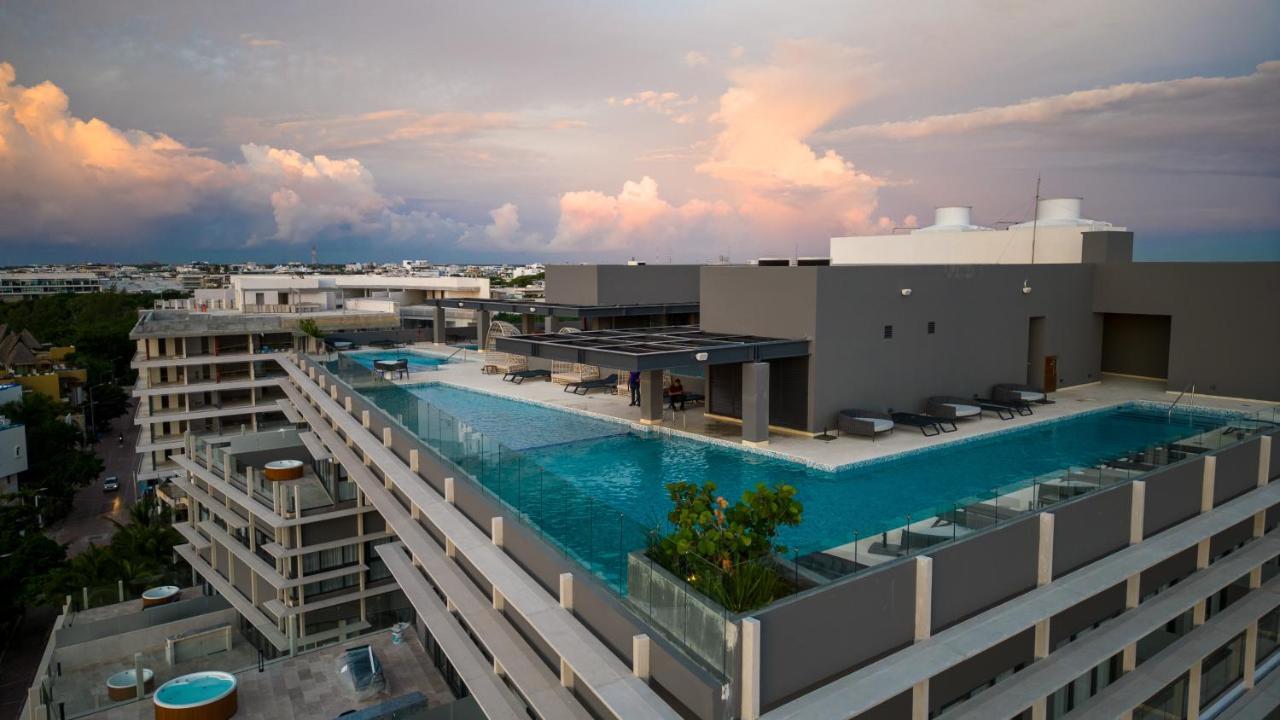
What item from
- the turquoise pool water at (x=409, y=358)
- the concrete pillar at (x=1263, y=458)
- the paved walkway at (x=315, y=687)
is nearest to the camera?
the concrete pillar at (x=1263, y=458)

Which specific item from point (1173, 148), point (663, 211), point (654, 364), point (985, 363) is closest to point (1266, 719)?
point (985, 363)

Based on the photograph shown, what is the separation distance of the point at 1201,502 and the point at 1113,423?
773 cm

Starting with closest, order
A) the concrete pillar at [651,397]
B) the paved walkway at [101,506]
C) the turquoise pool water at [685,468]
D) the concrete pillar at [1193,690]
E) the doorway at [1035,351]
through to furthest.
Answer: the turquoise pool water at [685,468]
the concrete pillar at [1193,690]
the concrete pillar at [651,397]
the doorway at [1035,351]
the paved walkway at [101,506]

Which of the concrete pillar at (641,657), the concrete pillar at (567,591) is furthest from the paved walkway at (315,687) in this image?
the concrete pillar at (641,657)

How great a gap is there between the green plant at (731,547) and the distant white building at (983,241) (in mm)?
21593

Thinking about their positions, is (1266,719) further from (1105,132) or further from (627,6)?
(627,6)

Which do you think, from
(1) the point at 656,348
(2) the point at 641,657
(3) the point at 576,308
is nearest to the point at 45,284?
(3) the point at 576,308

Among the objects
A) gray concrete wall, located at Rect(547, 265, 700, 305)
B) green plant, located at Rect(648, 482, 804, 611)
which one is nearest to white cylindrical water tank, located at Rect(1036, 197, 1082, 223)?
gray concrete wall, located at Rect(547, 265, 700, 305)

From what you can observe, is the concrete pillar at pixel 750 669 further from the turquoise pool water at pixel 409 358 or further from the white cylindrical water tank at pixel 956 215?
the white cylindrical water tank at pixel 956 215

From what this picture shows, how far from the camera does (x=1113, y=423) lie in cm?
1995

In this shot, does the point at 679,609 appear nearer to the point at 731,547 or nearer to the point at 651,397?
the point at 731,547

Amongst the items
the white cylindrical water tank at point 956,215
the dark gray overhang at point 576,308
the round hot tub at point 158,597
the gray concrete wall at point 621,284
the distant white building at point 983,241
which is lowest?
the round hot tub at point 158,597

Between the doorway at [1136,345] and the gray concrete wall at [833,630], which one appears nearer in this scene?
the gray concrete wall at [833,630]

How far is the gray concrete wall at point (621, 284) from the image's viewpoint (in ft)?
105
